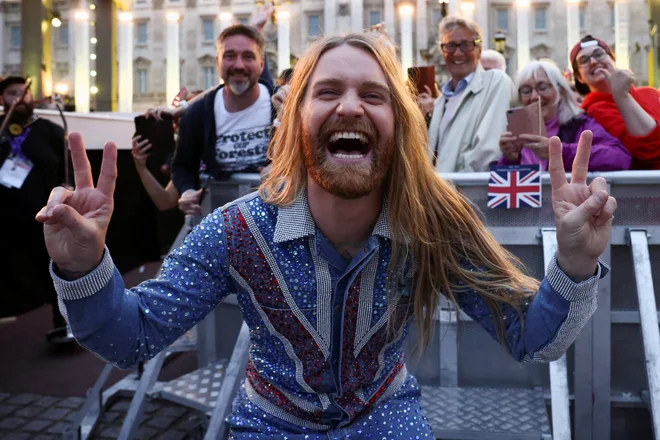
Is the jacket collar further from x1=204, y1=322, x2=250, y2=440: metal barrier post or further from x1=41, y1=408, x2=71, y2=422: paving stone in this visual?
x1=41, y1=408, x2=71, y2=422: paving stone

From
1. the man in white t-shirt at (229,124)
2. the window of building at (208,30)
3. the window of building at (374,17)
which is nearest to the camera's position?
the man in white t-shirt at (229,124)

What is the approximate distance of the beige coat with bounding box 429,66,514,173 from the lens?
4.09 meters

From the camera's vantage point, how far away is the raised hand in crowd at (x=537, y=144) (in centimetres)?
359

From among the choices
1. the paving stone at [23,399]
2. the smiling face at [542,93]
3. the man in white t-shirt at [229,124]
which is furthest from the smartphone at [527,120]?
the paving stone at [23,399]

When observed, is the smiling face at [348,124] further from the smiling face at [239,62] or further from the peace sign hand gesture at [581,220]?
the smiling face at [239,62]

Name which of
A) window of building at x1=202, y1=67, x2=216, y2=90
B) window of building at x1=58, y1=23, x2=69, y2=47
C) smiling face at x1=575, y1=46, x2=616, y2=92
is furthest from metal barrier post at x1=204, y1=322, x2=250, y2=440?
window of building at x1=58, y1=23, x2=69, y2=47

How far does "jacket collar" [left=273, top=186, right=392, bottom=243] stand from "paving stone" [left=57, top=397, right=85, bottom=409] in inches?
136

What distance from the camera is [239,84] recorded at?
4.33 meters

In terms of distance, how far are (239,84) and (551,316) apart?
9.63ft

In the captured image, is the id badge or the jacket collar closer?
the jacket collar

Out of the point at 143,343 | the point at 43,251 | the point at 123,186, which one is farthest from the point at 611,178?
the point at 123,186

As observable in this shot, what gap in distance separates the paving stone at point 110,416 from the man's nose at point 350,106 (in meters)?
3.42

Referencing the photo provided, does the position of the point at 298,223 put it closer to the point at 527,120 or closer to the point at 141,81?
the point at 527,120

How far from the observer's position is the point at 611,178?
3283 millimetres
